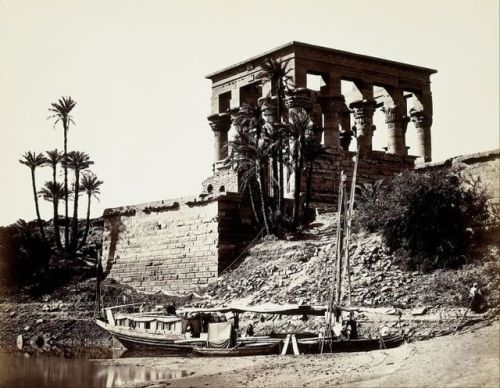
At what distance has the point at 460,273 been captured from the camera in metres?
20.9

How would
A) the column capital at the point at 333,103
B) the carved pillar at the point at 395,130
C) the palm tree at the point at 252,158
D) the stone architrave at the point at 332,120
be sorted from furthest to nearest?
the carved pillar at the point at 395,130
the column capital at the point at 333,103
the stone architrave at the point at 332,120
the palm tree at the point at 252,158

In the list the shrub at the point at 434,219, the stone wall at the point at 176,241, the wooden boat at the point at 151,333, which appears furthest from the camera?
the stone wall at the point at 176,241

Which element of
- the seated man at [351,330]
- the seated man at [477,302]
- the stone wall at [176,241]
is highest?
the stone wall at [176,241]

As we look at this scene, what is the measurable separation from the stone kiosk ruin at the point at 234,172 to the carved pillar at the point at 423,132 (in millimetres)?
51

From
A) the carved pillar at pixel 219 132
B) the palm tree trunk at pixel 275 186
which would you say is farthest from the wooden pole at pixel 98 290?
the carved pillar at pixel 219 132

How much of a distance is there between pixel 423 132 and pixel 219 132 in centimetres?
1043

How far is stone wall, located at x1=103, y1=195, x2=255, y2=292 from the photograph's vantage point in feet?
94.5

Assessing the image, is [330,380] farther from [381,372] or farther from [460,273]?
[460,273]

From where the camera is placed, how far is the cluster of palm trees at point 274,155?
2897 centimetres

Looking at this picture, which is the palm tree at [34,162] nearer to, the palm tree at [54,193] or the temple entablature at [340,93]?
the palm tree at [54,193]

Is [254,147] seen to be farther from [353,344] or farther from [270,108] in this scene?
[353,344]

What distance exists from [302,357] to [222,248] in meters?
10.7

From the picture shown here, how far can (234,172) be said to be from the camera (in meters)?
32.0

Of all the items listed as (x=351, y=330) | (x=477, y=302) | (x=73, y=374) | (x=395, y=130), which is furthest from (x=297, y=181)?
(x=73, y=374)
